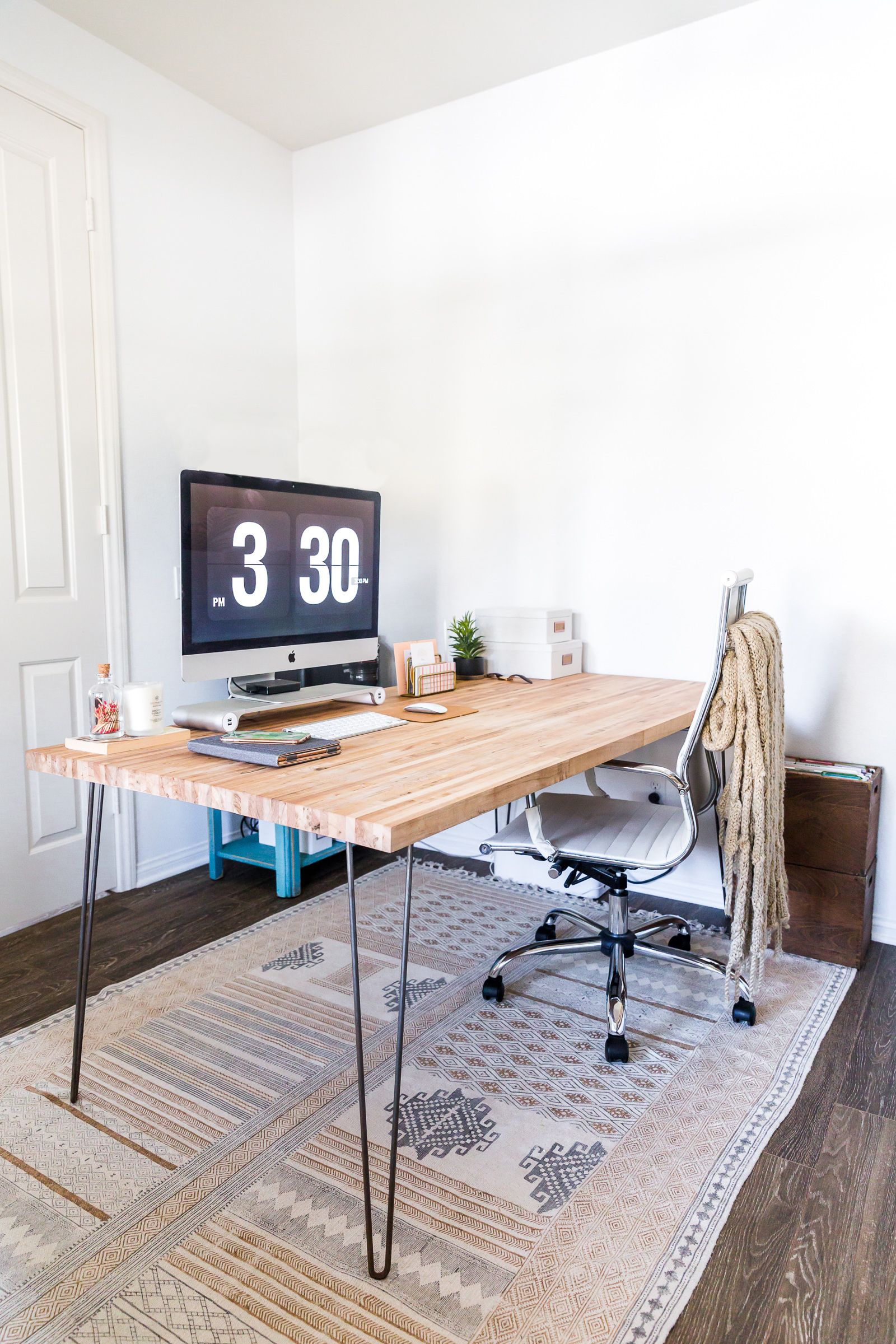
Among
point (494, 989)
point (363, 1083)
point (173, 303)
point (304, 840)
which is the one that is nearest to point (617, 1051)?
point (494, 989)

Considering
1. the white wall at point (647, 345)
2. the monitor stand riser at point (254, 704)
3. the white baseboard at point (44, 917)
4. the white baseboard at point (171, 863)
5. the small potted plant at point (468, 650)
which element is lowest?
the white baseboard at point (44, 917)

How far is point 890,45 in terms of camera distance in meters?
2.24

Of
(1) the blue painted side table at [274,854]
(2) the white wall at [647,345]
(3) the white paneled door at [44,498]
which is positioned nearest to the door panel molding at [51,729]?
(3) the white paneled door at [44,498]

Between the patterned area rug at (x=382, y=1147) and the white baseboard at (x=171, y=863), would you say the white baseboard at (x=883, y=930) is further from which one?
the white baseboard at (x=171, y=863)

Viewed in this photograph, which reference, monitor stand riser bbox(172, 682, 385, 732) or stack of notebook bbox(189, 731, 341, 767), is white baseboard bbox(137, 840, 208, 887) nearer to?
monitor stand riser bbox(172, 682, 385, 732)

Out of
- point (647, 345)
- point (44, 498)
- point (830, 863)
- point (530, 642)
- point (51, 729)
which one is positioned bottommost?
point (830, 863)

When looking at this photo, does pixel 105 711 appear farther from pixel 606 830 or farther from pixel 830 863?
pixel 830 863

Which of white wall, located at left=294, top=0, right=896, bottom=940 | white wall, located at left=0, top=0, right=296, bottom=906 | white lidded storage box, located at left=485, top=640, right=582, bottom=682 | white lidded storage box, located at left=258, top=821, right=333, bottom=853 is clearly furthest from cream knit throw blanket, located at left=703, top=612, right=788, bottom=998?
white wall, located at left=0, top=0, right=296, bottom=906

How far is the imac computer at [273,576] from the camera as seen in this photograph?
176cm

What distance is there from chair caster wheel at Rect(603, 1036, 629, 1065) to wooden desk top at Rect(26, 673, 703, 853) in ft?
2.09

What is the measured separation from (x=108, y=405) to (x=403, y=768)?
1.87 meters

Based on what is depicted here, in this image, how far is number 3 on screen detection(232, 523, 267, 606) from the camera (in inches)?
72.9

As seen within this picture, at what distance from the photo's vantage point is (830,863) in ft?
7.45

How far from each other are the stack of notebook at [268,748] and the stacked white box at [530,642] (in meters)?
1.16
